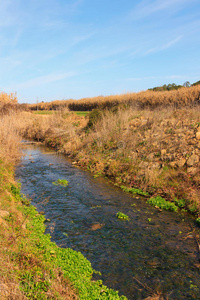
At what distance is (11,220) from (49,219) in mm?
2018

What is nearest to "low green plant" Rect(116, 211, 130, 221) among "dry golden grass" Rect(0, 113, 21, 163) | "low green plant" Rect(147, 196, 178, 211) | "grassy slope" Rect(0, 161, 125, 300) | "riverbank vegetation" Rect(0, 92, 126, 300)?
"low green plant" Rect(147, 196, 178, 211)

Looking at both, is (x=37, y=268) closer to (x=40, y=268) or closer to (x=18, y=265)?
(x=40, y=268)

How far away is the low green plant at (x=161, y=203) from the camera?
993 cm

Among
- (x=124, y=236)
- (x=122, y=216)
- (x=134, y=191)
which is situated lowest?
(x=124, y=236)

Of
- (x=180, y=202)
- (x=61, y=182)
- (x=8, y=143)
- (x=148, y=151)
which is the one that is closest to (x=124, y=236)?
(x=180, y=202)

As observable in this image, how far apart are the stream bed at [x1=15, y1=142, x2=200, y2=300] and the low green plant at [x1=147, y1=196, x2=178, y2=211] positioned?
0.32 m

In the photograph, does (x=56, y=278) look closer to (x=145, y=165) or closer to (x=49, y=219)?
(x=49, y=219)

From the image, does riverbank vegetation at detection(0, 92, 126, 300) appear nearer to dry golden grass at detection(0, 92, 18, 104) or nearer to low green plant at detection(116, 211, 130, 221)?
low green plant at detection(116, 211, 130, 221)

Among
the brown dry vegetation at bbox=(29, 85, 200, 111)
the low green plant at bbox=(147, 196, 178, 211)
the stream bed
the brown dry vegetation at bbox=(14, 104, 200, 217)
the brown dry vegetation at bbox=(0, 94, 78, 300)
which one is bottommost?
the stream bed

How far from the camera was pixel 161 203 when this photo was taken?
404 inches

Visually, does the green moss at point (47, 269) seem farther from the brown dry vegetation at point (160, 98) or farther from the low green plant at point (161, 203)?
the brown dry vegetation at point (160, 98)

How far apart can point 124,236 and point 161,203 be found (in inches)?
126

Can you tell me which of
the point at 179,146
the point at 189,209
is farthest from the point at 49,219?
the point at 179,146

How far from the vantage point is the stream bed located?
570cm
